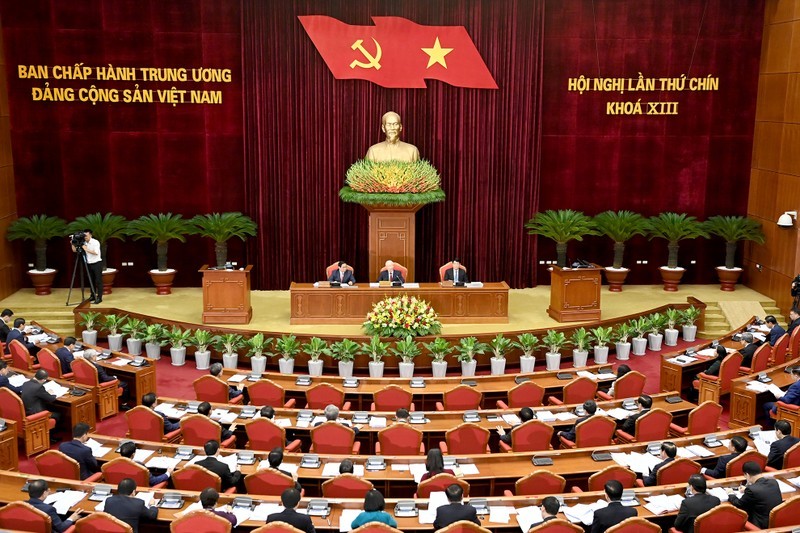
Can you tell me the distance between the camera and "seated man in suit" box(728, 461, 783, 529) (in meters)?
8.07

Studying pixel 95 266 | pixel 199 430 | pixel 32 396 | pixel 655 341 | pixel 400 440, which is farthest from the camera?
pixel 95 266

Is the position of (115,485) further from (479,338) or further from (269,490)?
(479,338)

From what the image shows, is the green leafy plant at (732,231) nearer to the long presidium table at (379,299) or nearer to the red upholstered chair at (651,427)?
the long presidium table at (379,299)

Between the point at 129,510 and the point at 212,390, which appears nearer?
the point at 129,510

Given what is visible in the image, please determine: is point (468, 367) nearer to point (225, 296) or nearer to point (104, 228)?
point (225, 296)

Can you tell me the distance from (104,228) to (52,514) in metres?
11.1

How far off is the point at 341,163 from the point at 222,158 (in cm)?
259

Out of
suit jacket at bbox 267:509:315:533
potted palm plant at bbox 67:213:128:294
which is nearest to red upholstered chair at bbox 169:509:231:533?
suit jacket at bbox 267:509:315:533

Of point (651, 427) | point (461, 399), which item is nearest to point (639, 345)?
point (461, 399)

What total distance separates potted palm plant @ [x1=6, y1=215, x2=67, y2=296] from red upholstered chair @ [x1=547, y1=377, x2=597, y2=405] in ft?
36.7

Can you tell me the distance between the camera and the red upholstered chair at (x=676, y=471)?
8891 mm

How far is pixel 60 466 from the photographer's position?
29.8 ft

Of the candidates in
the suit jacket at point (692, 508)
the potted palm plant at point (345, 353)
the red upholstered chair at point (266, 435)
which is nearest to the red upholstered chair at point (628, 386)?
the suit jacket at point (692, 508)

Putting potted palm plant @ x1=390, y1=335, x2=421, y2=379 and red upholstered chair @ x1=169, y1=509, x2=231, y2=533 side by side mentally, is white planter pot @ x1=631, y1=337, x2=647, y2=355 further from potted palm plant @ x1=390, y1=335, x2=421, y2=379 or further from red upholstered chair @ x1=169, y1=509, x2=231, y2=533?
red upholstered chair @ x1=169, y1=509, x2=231, y2=533
